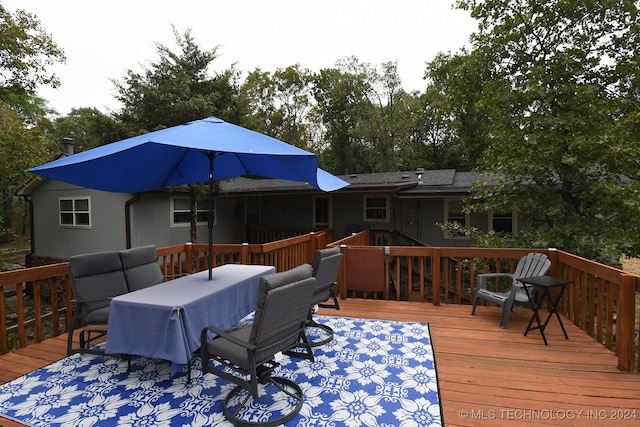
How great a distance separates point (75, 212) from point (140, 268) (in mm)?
8539

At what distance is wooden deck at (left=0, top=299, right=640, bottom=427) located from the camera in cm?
225

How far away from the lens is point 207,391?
2646 millimetres

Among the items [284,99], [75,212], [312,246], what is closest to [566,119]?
[312,246]

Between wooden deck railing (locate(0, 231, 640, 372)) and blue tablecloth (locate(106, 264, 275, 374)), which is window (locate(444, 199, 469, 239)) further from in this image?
blue tablecloth (locate(106, 264, 275, 374))

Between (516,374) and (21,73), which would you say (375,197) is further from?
(21,73)

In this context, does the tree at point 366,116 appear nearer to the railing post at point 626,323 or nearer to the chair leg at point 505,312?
the chair leg at point 505,312

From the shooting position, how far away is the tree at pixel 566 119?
579 cm

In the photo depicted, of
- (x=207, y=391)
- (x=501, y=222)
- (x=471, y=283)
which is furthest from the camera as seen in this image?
(x=501, y=222)

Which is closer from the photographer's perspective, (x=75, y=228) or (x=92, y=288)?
(x=92, y=288)

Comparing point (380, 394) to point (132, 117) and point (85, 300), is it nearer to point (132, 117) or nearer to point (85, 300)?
point (85, 300)

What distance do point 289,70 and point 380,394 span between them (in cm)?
2503

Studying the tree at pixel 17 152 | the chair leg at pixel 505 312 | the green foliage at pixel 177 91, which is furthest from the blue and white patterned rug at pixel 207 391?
the tree at pixel 17 152

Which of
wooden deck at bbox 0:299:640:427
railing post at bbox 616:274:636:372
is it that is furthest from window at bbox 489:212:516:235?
railing post at bbox 616:274:636:372

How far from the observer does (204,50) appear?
10.7 meters
